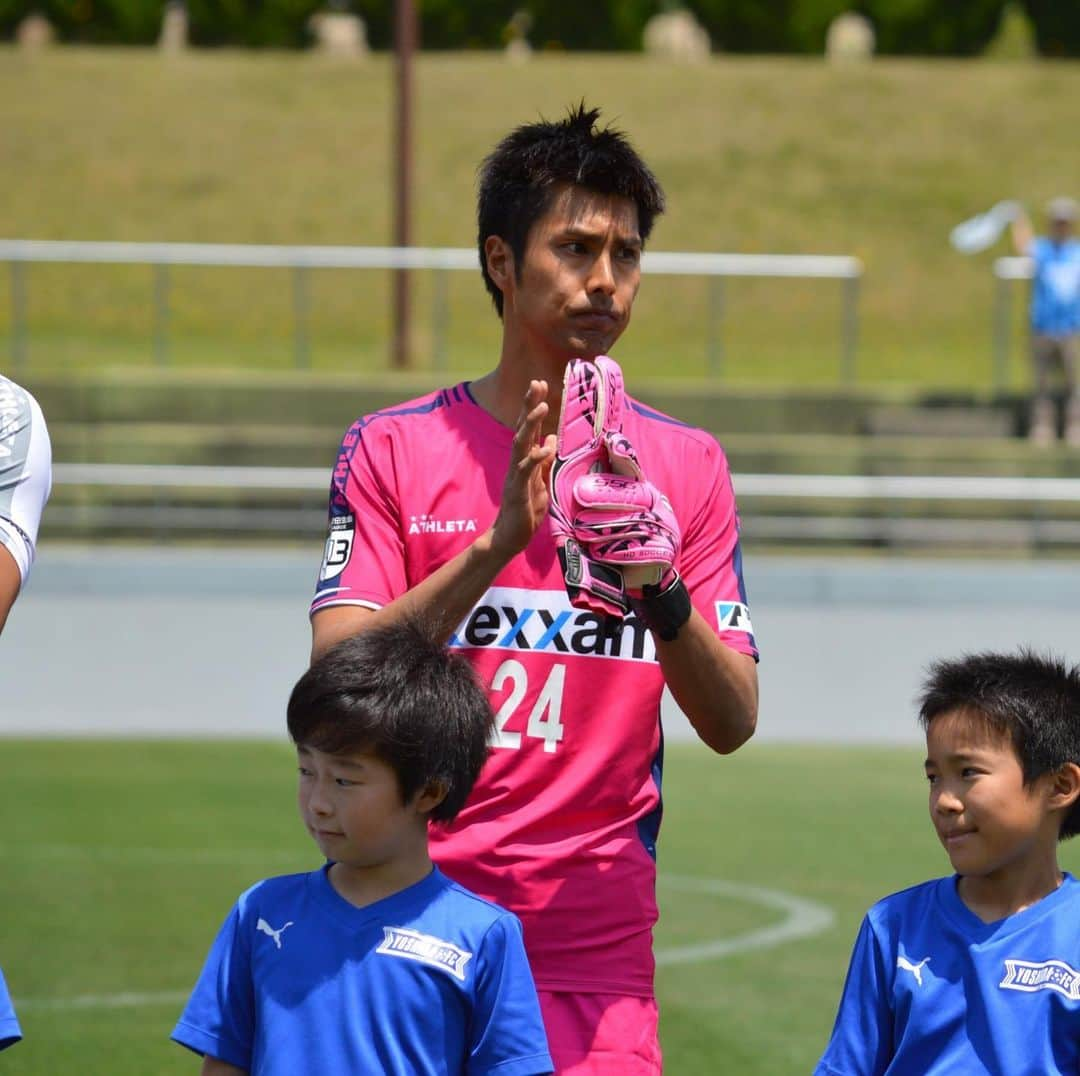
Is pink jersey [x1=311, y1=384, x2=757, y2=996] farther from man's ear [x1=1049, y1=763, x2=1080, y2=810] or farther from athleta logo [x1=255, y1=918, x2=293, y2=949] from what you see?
man's ear [x1=1049, y1=763, x2=1080, y2=810]

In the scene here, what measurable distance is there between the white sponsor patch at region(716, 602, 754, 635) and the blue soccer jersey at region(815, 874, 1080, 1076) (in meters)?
0.54

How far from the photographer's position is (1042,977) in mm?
3352

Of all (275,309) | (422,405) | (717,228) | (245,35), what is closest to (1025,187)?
(717,228)

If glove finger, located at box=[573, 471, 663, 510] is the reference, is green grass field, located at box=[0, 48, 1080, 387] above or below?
above

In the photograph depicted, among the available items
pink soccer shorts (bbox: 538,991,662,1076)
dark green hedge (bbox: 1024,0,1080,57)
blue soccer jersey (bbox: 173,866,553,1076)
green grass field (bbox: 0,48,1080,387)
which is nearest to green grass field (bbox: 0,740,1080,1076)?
pink soccer shorts (bbox: 538,991,662,1076)

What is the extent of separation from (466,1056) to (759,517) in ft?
46.1

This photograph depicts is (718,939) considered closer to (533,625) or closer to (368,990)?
(533,625)

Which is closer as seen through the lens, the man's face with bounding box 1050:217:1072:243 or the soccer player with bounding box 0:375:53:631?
the soccer player with bounding box 0:375:53:631

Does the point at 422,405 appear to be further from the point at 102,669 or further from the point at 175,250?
the point at 175,250

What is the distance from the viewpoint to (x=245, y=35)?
42969 mm

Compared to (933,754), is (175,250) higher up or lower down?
higher up

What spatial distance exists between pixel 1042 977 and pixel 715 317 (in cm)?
1720

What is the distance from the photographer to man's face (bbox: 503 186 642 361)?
359 cm

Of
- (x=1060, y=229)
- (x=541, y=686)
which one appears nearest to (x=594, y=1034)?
(x=541, y=686)
